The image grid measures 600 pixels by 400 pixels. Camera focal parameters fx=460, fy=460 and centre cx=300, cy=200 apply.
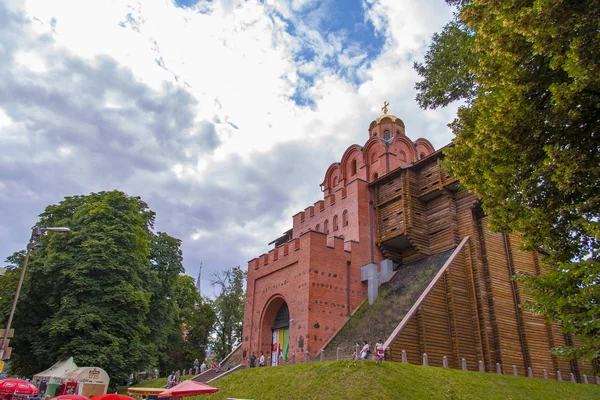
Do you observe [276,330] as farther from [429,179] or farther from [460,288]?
[429,179]

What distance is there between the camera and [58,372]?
1967 cm

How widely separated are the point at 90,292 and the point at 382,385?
50.7 ft

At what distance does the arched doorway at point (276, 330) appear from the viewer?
26109 mm

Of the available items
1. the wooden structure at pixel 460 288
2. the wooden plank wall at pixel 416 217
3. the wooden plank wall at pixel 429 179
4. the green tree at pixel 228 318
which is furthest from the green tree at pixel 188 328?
the wooden plank wall at pixel 429 179

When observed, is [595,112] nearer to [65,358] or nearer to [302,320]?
[302,320]

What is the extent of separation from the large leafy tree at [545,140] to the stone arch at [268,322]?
18.3 meters

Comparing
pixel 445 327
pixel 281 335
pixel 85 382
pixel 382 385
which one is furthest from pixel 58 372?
pixel 445 327

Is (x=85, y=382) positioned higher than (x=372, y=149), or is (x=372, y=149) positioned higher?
(x=372, y=149)

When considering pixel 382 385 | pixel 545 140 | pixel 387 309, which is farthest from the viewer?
pixel 387 309

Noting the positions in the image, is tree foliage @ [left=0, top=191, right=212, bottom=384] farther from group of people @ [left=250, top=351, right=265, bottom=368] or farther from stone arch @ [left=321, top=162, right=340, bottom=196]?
stone arch @ [left=321, top=162, right=340, bottom=196]

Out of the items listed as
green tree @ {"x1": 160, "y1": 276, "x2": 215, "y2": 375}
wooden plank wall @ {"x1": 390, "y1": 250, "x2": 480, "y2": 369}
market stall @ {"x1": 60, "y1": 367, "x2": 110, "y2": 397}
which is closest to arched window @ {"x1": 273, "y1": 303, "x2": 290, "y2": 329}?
green tree @ {"x1": 160, "y1": 276, "x2": 215, "y2": 375}

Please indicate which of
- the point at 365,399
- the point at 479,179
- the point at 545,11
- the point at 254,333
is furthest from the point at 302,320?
the point at 545,11

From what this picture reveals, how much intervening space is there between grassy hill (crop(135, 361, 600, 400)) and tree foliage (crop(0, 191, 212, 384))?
6.18 metres

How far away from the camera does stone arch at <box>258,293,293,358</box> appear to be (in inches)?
1064
